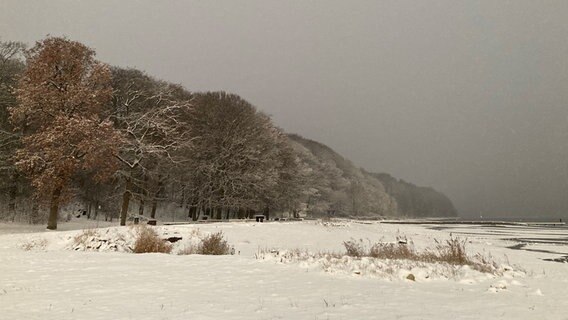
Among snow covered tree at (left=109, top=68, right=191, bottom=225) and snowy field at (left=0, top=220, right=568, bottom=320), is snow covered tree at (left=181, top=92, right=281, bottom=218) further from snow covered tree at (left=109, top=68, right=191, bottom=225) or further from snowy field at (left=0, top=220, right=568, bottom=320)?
snowy field at (left=0, top=220, right=568, bottom=320)

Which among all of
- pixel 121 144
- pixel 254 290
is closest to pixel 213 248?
pixel 254 290

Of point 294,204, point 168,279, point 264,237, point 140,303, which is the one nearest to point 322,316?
point 140,303

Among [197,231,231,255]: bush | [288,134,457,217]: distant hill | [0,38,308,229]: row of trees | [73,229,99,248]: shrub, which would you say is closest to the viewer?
[197,231,231,255]: bush

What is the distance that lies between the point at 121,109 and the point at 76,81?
26.9ft

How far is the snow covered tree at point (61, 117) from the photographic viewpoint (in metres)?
23.6

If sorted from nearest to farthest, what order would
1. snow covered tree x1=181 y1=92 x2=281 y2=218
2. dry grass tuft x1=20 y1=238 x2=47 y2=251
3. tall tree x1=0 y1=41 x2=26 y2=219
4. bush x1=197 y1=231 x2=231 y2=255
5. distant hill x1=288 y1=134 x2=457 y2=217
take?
bush x1=197 y1=231 x2=231 y2=255 → dry grass tuft x1=20 y1=238 x2=47 y2=251 → tall tree x1=0 y1=41 x2=26 y2=219 → snow covered tree x1=181 y1=92 x2=281 y2=218 → distant hill x1=288 y1=134 x2=457 y2=217

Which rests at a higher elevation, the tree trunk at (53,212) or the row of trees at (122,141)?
the row of trees at (122,141)

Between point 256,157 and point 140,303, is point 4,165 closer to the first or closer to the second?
point 256,157

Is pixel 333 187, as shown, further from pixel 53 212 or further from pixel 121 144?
pixel 53 212

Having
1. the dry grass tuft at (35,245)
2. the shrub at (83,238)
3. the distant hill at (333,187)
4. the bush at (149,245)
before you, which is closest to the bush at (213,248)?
the bush at (149,245)

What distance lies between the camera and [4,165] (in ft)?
101

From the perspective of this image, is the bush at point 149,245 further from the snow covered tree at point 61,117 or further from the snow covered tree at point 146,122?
the snow covered tree at point 146,122

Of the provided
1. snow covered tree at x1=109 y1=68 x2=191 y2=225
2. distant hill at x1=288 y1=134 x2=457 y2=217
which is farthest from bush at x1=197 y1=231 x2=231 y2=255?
distant hill at x1=288 y1=134 x2=457 y2=217

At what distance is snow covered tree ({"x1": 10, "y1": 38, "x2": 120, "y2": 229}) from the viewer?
2359 centimetres
